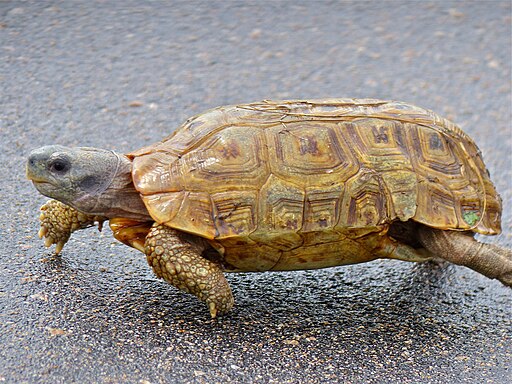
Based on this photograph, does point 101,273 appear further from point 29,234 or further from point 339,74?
point 339,74

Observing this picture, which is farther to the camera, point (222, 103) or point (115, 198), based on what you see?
point (222, 103)

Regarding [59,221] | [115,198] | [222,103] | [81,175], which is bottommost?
[222,103]

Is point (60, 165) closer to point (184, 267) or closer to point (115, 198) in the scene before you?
point (115, 198)

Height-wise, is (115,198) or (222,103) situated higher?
(115,198)

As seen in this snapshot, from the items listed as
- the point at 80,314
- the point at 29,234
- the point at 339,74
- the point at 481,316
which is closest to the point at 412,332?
the point at 481,316

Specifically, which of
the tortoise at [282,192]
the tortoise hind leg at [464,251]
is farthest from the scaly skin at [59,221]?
the tortoise hind leg at [464,251]

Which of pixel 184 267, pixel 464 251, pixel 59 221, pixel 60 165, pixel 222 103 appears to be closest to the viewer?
pixel 184 267

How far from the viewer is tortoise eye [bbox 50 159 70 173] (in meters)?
3.71

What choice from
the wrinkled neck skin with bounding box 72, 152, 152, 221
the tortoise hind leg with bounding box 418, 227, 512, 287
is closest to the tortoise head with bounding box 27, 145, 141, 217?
the wrinkled neck skin with bounding box 72, 152, 152, 221

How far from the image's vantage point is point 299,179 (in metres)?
3.66

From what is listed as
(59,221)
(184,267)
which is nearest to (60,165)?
(59,221)

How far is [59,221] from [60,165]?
47 cm

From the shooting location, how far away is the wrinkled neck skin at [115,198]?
3.78 metres

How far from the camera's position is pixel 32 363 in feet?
10.8
